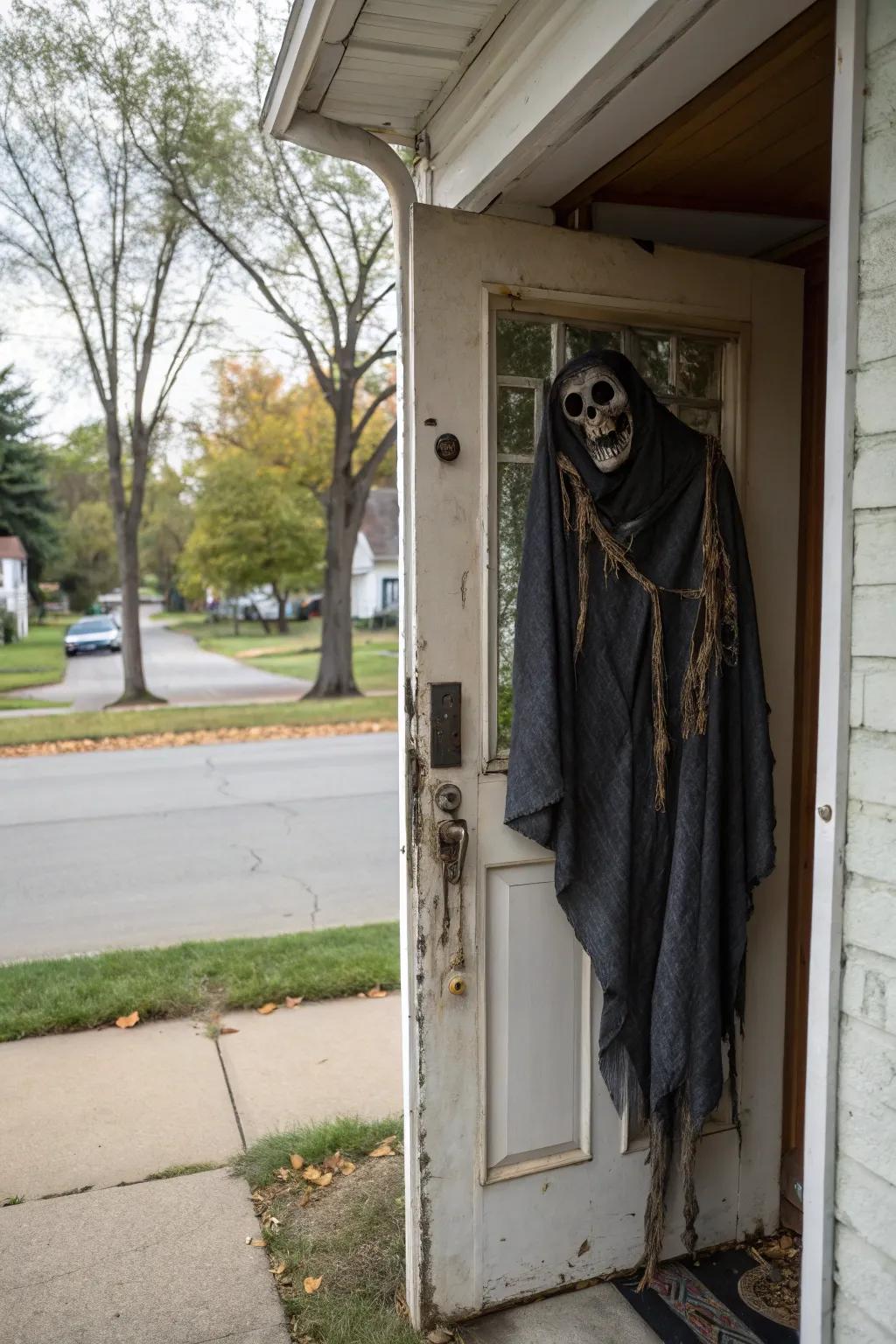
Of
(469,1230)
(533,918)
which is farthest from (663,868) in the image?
(469,1230)

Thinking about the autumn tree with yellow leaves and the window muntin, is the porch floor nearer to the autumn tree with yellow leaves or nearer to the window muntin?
the window muntin

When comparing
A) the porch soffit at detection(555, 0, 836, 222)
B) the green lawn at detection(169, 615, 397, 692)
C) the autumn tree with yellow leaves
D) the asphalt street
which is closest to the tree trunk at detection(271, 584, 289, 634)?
the autumn tree with yellow leaves

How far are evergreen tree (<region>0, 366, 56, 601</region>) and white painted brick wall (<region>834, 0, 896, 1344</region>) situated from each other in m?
21.7

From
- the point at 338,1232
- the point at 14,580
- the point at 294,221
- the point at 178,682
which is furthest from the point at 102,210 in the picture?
the point at 14,580

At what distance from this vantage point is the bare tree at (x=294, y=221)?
1249 cm

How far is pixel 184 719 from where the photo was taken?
14320 mm

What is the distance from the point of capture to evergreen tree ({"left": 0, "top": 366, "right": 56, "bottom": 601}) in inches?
885

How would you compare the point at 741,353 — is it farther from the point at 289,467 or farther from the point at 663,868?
the point at 289,467

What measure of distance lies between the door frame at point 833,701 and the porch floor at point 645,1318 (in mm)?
726

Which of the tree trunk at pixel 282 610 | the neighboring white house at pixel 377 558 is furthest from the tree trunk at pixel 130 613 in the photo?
the neighboring white house at pixel 377 558

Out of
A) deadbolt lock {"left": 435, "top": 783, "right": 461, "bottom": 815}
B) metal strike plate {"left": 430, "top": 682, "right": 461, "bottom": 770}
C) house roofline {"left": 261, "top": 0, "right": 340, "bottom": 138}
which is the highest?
house roofline {"left": 261, "top": 0, "right": 340, "bottom": 138}

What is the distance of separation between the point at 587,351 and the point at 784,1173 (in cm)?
225

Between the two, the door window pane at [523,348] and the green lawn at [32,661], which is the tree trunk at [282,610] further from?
the door window pane at [523,348]

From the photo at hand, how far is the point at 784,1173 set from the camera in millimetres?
2727
